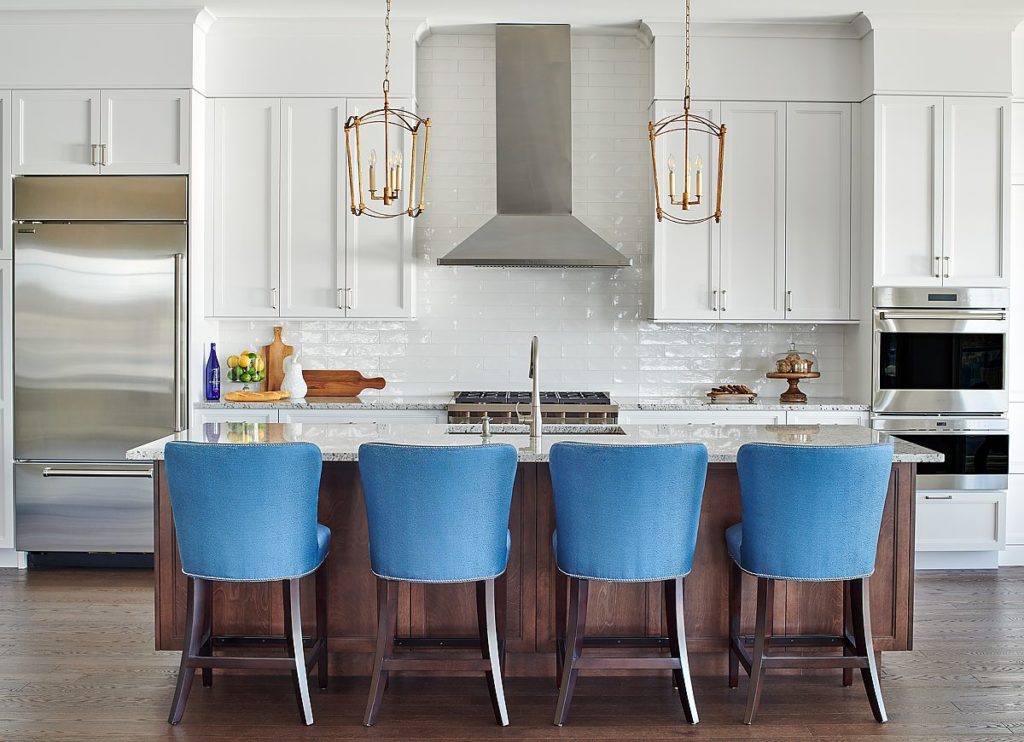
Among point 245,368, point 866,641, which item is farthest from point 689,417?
point 245,368

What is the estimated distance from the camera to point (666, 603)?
298cm

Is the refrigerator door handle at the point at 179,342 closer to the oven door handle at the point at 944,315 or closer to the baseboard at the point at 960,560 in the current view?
the oven door handle at the point at 944,315

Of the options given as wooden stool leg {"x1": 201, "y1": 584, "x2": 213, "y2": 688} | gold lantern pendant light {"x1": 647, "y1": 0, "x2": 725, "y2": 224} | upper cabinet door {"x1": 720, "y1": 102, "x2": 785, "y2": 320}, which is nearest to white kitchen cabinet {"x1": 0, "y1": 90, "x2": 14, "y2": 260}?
wooden stool leg {"x1": 201, "y1": 584, "x2": 213, "y2": 688}

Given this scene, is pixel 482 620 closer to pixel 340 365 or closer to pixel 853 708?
pixel 853 708

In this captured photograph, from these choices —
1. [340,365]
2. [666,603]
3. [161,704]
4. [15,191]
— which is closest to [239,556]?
[161,704]

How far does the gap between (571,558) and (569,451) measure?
0.35 meters

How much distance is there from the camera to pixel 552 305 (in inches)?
213

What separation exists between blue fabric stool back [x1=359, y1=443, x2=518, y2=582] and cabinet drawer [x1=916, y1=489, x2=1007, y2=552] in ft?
9.92

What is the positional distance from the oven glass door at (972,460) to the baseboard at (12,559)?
4.81 metres

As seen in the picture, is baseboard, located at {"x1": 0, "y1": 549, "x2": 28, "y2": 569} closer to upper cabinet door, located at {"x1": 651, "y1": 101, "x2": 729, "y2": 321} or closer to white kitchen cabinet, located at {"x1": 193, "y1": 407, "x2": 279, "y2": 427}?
white kitchen cabinet, located at {"x1": 193, "y1": 407, "x2": 279, "y2": 427}

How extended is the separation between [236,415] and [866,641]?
11.0 feet

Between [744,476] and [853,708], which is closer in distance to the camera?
[744,476]

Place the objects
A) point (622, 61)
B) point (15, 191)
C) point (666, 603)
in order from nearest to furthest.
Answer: point (666, 603), point (15, 191), point (622, 61)

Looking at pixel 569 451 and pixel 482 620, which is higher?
pixel 569 451
